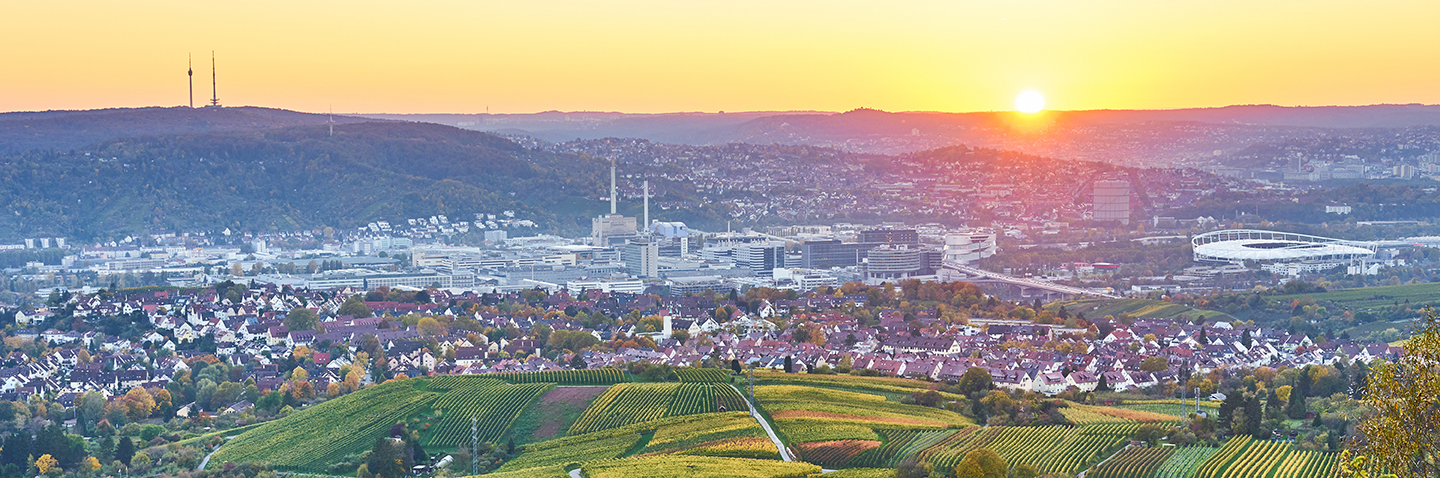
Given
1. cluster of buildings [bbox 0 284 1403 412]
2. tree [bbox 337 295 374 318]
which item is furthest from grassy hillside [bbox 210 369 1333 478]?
tree [bbox 337 295 374 318]

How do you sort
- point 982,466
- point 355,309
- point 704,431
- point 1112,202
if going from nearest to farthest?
point 982,466
point 704,431
point 355,309
point 1112,202

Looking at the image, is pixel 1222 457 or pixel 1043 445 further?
pixel 1043 445

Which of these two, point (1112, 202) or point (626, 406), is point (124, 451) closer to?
point (626, 406)

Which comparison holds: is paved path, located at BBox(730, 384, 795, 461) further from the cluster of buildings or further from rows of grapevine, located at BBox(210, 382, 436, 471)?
the cluster of buildings

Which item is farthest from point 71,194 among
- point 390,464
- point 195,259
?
point 390,464

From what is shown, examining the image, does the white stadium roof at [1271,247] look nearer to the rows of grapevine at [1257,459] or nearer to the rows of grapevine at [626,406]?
the rows of grapevine at [626,406]

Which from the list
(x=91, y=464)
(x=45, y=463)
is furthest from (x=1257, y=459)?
(x=45, y=463)
